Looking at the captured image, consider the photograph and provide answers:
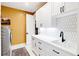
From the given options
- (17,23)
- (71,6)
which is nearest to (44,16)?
(17,23)

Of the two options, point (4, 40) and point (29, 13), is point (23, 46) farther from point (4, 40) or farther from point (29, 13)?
point (29, 13)

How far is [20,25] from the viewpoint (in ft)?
6.24

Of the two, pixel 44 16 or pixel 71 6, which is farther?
pixel 44 16

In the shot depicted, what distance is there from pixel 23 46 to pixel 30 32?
351 mm

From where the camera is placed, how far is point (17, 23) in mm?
1920

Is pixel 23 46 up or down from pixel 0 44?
down

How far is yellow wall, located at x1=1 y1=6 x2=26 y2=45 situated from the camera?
1812 mm

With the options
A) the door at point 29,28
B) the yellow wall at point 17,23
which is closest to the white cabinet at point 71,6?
the door at point 29,28

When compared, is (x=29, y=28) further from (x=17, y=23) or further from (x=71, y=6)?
(x=71, y=6)

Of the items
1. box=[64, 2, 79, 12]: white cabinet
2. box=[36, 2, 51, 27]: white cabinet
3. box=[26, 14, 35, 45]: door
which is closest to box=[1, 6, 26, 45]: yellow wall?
box=[26, 14, 35, 45]: door

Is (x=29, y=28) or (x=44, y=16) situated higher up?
(x=44, y=16)

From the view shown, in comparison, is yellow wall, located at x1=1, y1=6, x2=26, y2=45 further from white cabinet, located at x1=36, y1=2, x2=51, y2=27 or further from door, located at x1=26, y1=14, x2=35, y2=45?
white cabinet, located at x1=36, y1=2, x2=51, y2=27

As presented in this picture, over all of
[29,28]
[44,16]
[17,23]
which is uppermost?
[44,16]

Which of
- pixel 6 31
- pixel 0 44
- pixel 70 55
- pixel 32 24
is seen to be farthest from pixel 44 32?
pixel 70 55
